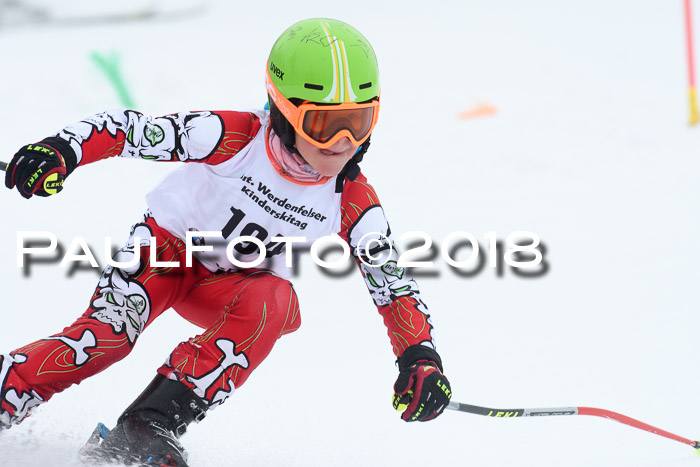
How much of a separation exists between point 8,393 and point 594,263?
3.22 metres

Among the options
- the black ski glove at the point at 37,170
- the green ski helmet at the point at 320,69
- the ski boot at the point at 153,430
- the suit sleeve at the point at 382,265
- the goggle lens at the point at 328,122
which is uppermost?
the green ski helmet at the point at 320,69

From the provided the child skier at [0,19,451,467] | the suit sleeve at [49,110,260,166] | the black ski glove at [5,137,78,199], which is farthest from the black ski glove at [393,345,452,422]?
the black ski glove at [5,137,78,199]

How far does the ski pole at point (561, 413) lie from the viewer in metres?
2.56

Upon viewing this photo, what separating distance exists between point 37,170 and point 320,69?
0.76 m

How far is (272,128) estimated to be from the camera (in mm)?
2443

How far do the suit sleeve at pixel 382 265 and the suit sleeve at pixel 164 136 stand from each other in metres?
0.36

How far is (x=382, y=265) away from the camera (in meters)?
2.47

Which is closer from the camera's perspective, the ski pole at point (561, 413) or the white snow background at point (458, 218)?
the ski pole at point (561, 413)

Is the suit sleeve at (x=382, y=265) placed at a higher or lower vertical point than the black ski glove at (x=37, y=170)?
higher

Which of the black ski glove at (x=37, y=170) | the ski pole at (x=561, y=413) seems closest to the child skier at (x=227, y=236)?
the black ski glove at (x=37, y=170)

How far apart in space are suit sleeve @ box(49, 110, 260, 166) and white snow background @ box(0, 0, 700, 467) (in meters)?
0.85

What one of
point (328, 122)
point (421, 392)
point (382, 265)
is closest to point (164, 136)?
point (328, 122)

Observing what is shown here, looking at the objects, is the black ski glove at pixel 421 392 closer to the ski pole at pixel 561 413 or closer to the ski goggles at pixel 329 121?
the ski pole at pixel 561 413

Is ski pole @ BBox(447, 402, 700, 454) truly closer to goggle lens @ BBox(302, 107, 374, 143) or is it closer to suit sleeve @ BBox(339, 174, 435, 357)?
suit sleeve @ BBox(339, 174, 435, 357)
